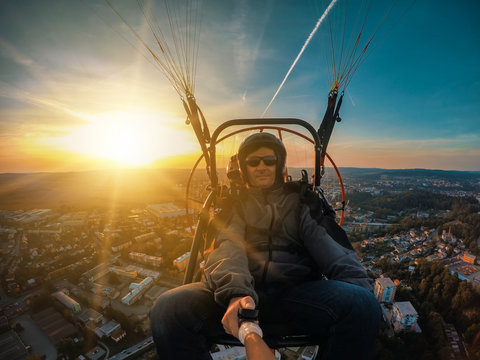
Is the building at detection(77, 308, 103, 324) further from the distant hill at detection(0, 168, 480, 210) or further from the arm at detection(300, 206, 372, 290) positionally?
the distant hill at detection(0, 168, 480, 210)

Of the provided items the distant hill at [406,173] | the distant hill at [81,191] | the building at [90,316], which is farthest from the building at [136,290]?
the distant hill at [406,173]

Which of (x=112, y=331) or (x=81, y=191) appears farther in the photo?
(x=81, y=191)

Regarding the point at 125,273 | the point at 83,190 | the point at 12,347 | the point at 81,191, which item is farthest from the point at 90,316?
the point at 83,190

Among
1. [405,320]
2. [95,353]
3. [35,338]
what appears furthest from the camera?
[405,320]

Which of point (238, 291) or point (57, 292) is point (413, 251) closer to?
point (238, 291)

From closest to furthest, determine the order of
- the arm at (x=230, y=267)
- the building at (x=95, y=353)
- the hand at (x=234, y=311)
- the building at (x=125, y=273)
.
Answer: the hand at (x=234, y=311), the arm at (x=230, y=267), the building at (x=95, y=353), the building at (x=125, y=273)

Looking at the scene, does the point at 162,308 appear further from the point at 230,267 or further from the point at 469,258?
the point at 469,258

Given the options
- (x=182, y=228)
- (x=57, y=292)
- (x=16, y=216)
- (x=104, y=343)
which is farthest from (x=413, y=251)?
(x=16, y=216)

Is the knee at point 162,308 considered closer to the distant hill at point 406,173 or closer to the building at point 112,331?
the building at point 112,331
